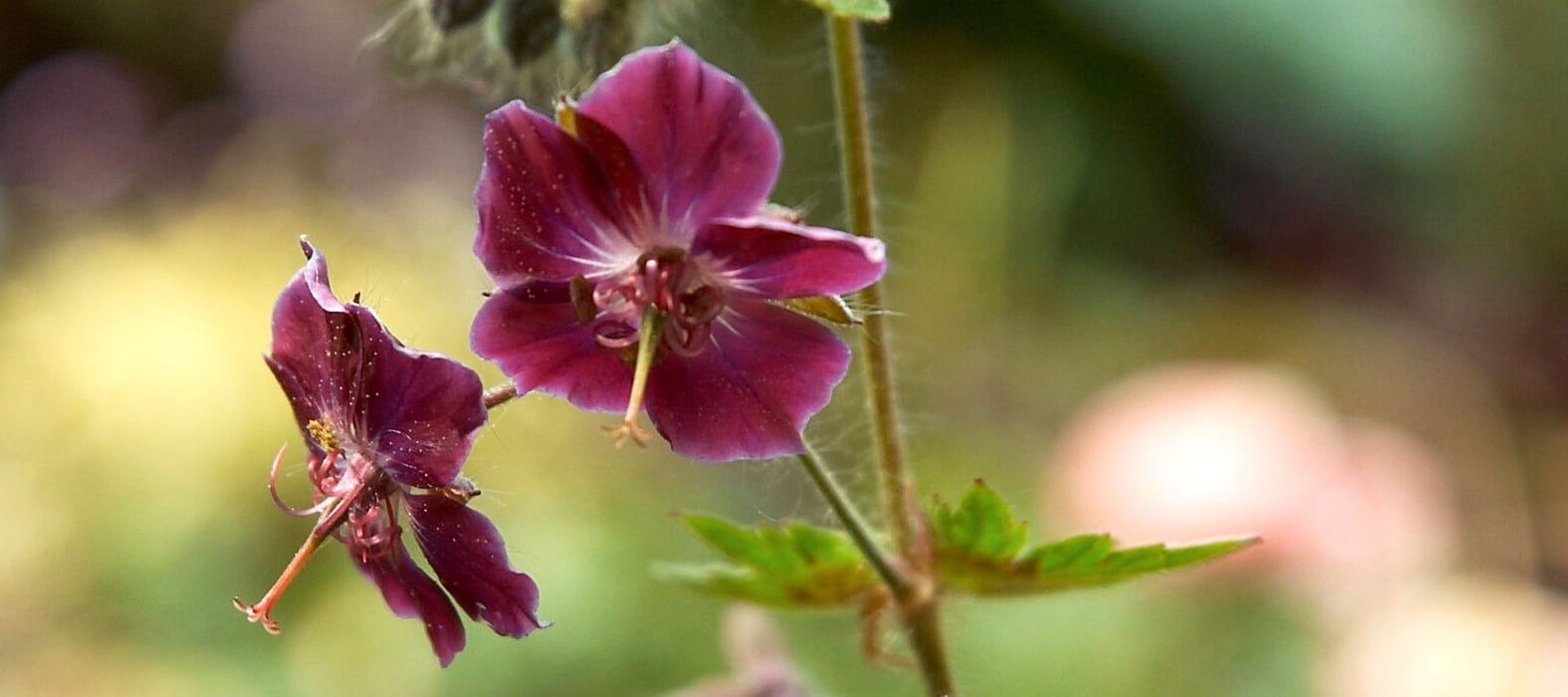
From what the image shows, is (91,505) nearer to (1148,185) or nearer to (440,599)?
(440,599)

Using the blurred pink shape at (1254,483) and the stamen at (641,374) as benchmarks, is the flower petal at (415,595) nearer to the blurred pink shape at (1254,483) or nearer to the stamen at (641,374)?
the stamen at (641,374)

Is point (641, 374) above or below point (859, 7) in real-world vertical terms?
below

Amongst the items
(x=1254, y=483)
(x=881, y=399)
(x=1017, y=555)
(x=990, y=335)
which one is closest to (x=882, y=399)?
(x=881, y=399)

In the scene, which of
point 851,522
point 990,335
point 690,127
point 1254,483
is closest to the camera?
point 690,127

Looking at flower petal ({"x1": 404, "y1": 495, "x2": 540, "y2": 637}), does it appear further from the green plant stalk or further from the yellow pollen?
the green plant stalk

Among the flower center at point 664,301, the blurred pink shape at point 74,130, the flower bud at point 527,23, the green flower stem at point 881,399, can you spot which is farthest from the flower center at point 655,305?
the blurred pink shape at point 74,130

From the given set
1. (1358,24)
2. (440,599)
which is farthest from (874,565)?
(1358,24)

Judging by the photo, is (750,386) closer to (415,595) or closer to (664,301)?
(664,301)
